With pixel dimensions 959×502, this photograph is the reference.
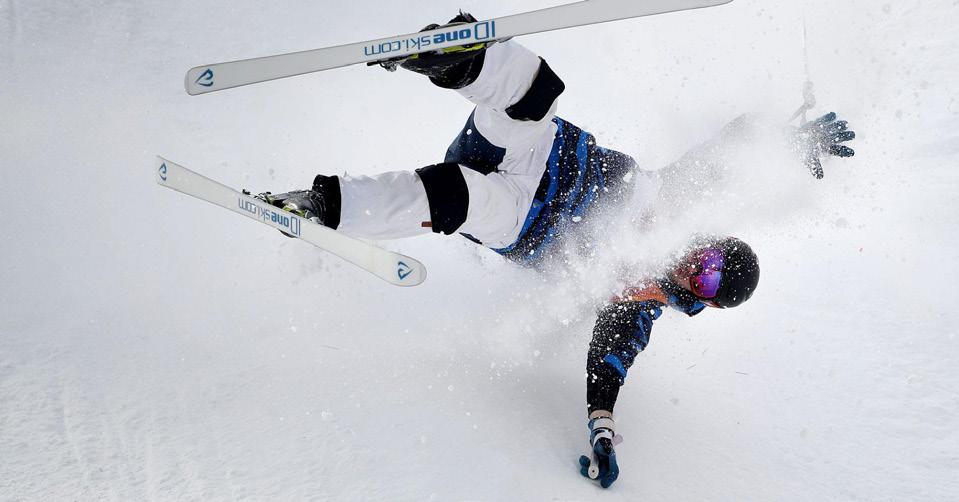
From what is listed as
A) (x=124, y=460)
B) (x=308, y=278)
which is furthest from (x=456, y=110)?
(x=124, y=460)

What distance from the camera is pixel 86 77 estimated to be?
4.25 m

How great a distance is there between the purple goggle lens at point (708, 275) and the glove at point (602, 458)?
0.69 meters

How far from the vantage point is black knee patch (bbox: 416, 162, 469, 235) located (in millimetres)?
1898

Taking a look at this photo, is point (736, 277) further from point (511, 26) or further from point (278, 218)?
point (278, 218)

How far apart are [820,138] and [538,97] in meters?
1.83

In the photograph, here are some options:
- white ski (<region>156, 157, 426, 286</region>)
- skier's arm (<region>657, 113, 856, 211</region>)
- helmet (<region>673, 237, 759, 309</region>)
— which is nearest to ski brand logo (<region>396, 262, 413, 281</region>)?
white ski (<region>156, 157, 426, 286</region>)

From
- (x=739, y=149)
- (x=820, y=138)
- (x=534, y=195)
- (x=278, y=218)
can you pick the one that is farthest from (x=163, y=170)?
(x=820, y=138)

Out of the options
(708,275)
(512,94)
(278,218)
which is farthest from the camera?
(708,275)

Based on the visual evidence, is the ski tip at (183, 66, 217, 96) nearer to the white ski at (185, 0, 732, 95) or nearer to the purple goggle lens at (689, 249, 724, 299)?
the white ski at (185, 0, 732, 95)

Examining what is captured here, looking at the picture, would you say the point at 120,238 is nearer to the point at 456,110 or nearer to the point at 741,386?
the point at 456,110

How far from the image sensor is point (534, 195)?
2340mm

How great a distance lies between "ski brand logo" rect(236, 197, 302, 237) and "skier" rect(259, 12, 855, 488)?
0.04 meters

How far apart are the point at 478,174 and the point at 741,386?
5.00 ft

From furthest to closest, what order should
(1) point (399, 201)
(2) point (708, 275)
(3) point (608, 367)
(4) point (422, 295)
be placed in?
(4) point (422, 295) → (2) point (708, 275) → (3) point (608, 367) → (1) point (399, 201)
